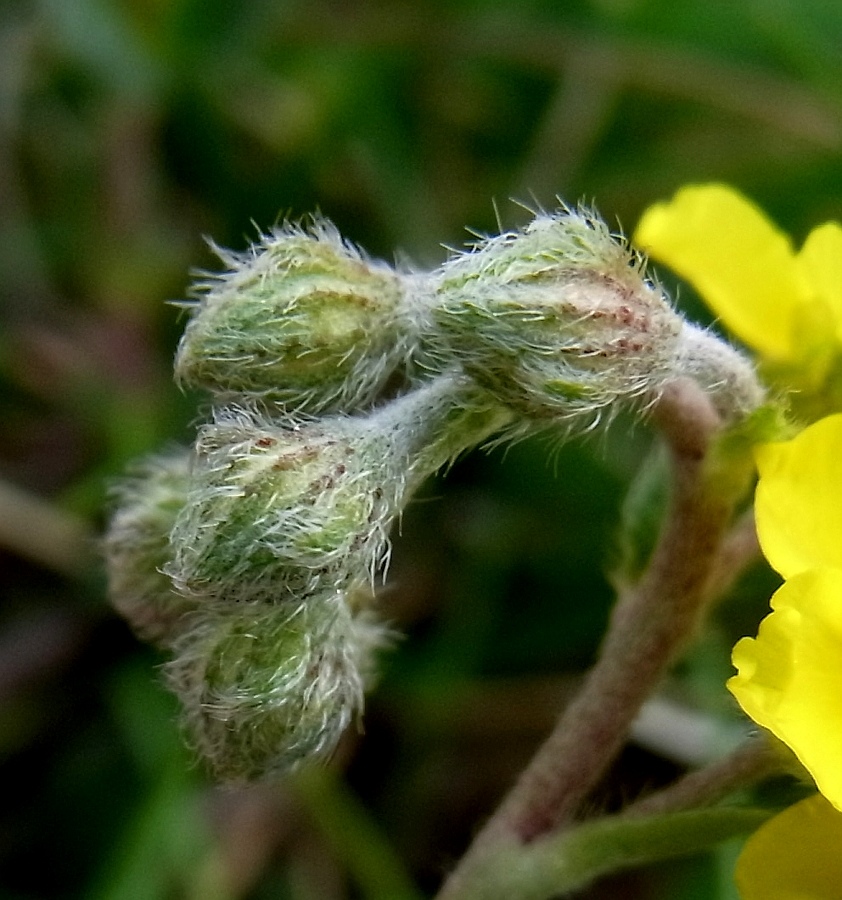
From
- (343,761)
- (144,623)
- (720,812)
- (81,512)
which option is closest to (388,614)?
(343,761)

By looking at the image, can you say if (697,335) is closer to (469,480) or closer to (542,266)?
(542,266)

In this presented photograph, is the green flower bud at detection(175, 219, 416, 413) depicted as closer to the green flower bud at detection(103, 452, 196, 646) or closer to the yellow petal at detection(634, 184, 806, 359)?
the green flower bud at detection(103, 452, 196, 646)

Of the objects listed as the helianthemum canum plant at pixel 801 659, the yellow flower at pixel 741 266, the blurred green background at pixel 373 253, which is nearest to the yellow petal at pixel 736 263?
the yellow flower at pixel 741 266

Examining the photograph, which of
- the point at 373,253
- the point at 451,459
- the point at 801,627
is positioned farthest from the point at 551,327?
the point at 373,253

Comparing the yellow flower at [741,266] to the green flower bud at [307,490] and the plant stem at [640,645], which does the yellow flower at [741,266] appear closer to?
the plant stem at [640,645]

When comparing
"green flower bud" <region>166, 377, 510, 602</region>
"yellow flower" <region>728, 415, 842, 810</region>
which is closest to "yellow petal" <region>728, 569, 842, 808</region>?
"yellow flower" <region>728, 415, 842, 810</region>

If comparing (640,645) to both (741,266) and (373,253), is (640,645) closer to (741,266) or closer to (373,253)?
(741,266)

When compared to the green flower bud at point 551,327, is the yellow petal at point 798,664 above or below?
below
